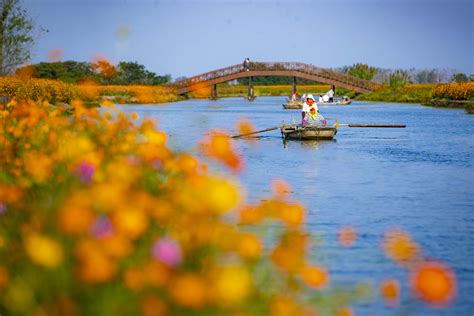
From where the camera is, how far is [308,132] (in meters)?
28.7

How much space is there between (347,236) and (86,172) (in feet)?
23.2

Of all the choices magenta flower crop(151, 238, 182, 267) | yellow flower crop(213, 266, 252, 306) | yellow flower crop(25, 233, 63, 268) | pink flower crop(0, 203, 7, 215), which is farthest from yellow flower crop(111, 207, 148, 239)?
pink flower crop(0, 203, 7, 215)

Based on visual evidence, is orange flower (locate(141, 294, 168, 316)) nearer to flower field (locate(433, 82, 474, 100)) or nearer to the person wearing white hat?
the person wearing white hat

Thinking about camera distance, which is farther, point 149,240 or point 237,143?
point 237,143

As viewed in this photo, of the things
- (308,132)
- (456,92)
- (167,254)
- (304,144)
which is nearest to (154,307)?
(167,254)

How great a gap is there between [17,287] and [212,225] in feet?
3.72

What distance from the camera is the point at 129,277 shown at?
419 cm

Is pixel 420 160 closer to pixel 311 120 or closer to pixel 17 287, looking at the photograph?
pixel 311 120

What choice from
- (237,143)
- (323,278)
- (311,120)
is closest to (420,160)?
→ (311,120)

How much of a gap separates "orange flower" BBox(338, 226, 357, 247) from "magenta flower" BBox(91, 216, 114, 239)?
286 inches

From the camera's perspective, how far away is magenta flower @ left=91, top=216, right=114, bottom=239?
4113mm

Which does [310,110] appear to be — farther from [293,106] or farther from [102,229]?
[293,106]

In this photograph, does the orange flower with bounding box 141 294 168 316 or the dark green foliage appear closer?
the orange flower with bounding box 141 294 168 316

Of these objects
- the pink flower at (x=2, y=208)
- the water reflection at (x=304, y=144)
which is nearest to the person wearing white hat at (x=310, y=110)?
the water reflection at (x=304, y=144)
